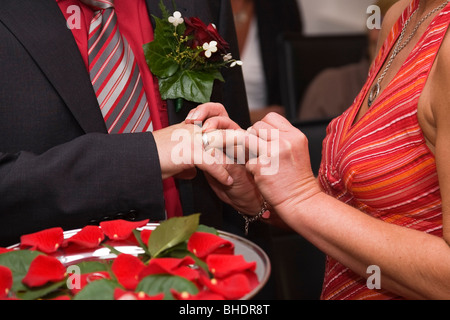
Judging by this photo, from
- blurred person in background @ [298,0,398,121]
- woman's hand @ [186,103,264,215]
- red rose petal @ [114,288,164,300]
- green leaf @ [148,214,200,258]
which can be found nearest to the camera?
red rose petal @ [114,288,164,300]

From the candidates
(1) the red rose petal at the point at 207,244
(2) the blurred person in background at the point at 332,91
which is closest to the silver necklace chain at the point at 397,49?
(1) the red rose petal at the point at 207,244

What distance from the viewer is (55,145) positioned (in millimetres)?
1173

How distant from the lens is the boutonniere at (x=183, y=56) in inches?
49.9

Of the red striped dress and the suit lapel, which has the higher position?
the suit lapel

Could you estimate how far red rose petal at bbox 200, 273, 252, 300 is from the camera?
Answer: 69 cm

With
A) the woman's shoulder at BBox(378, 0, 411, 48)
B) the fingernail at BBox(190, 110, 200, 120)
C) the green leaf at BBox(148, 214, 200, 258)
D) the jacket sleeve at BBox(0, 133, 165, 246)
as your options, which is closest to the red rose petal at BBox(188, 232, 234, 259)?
the green leaf at BBox(148, 214, 200, 258)

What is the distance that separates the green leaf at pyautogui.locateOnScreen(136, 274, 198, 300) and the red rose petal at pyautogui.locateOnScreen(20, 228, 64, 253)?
0.20 meters

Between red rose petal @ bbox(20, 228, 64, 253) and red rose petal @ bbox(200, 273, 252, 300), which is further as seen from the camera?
red rose petal @ bbox(20, 228, 64, 253)

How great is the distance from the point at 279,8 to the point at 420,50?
229cm

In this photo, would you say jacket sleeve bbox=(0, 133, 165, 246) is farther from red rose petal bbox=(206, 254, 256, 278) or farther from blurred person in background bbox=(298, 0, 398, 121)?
blurred person in background bbox=(298, 0, 398, 121)

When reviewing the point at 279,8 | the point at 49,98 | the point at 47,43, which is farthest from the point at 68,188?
the point at 279,8

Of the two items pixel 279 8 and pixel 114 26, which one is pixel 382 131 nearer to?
→ pixel 114 26
